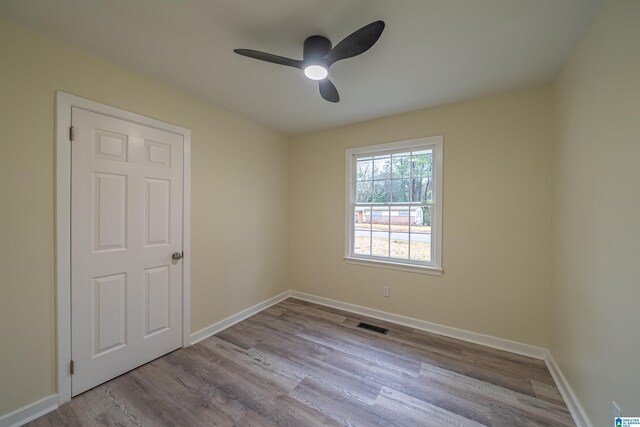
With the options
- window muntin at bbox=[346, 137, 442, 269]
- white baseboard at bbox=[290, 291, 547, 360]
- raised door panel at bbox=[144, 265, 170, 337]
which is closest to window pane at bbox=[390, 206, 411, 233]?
window muntin at bbox=[346, 137, 442, 269]

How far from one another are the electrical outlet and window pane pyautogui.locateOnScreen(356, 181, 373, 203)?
7.89 feet

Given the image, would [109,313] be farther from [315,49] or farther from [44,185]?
[315,49]

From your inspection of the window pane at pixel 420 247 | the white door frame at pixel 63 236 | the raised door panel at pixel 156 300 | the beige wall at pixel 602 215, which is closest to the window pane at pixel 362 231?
the window pane at pixel 420 247

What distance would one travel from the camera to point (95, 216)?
1.82 m

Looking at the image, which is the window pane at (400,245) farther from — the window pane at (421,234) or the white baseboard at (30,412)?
the white baseboard at (30,412)

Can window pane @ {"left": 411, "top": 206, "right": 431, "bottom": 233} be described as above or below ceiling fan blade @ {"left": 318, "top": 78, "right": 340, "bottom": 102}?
below

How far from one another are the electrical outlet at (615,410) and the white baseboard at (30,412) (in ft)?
10.9

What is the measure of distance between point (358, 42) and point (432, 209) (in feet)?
6.52

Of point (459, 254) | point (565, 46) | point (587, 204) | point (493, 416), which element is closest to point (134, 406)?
point (493, 416)

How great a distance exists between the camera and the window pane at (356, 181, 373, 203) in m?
3.16

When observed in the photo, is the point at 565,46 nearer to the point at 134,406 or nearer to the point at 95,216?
the point at 95,216

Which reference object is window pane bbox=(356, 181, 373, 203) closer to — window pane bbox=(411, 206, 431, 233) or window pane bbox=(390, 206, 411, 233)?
window pane bbox=(390, 206, 411, 233)

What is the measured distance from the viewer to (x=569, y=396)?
166cm

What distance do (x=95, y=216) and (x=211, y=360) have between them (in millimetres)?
1567
